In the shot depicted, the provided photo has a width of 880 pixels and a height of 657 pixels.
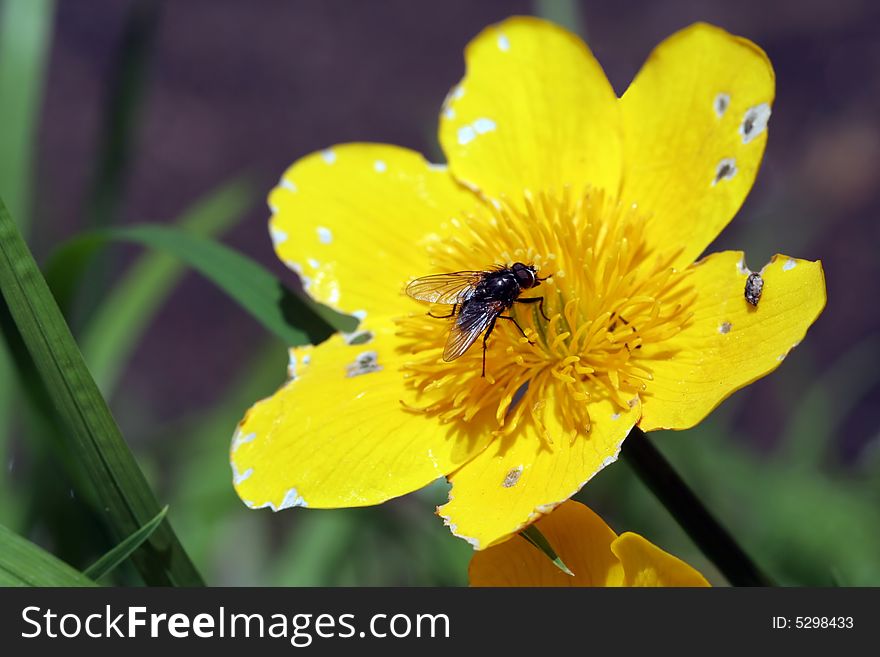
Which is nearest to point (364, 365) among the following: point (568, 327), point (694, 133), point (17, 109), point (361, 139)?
point (568, 327)

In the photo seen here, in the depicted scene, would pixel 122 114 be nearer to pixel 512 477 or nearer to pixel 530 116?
pixel 530 116

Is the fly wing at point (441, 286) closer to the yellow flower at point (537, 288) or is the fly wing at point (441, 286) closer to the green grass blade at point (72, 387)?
the yellow flower at point (537, 288)

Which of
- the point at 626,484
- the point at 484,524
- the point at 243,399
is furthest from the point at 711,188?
the point at 243,399

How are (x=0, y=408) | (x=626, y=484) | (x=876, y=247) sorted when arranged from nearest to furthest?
(x=0, y=408) → (x=626, y=484) → (x=876, y=247)

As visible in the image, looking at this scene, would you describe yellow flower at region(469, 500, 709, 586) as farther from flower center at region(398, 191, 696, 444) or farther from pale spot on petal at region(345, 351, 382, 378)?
pale spot on petal at region(345, 351, 382, 378)

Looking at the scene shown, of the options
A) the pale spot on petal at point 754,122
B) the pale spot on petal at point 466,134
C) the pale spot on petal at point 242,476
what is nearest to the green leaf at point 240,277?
the pale spot on petal at point 242,476

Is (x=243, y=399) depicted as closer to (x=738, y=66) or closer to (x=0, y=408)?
(x=0, y=408)
